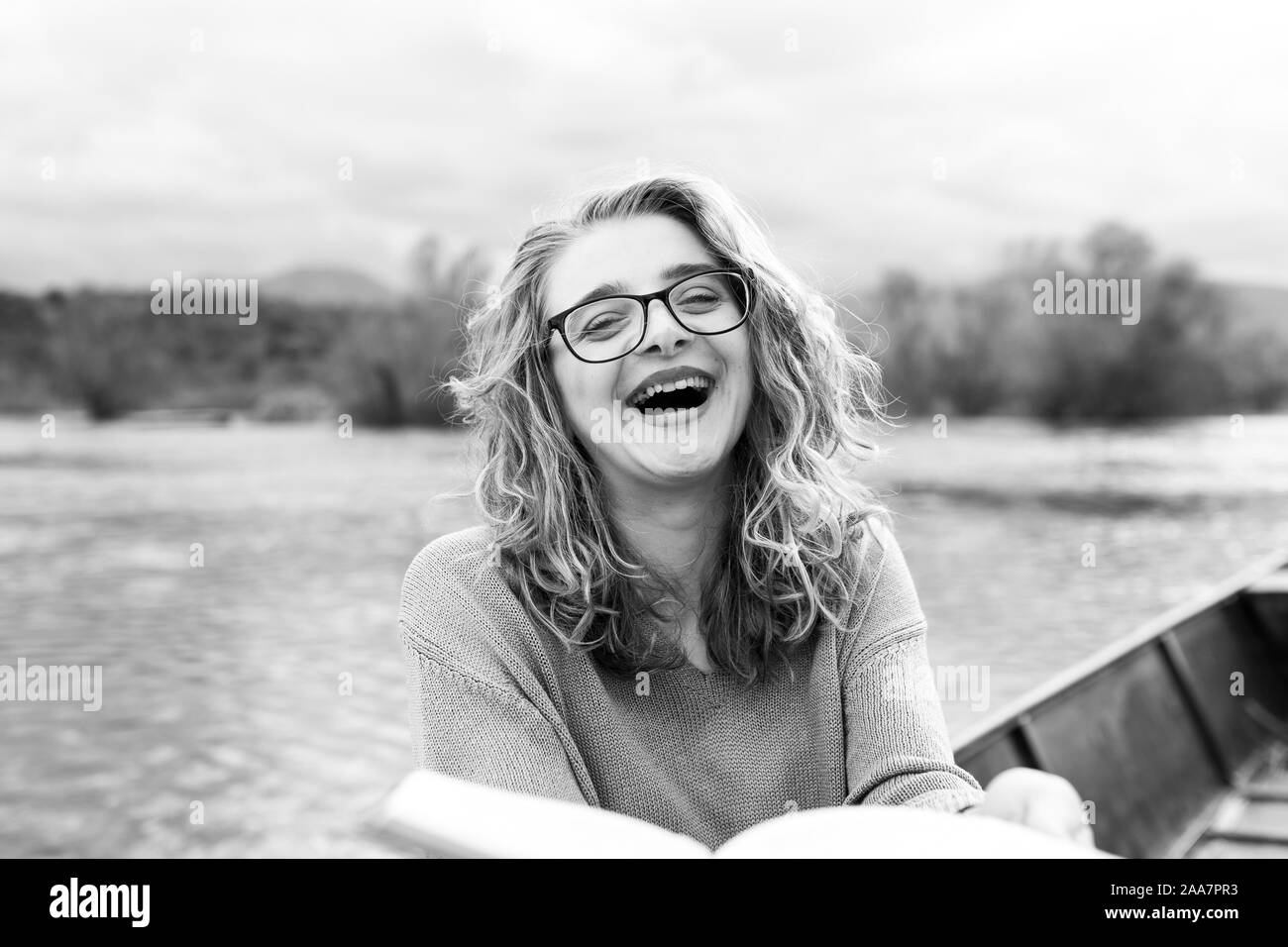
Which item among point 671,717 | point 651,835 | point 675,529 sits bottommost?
point 671,717

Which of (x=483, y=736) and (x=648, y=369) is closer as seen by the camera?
(x=483, y=736)

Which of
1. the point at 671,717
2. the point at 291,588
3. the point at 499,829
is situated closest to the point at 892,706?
the point at 671,717

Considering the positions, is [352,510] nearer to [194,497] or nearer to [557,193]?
[194,497]

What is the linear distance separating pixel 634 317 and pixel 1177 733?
2755 mm

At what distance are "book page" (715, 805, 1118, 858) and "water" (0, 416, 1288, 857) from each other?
284 millimetres

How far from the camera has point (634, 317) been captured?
1500mm

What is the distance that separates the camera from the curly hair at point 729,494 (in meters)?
1.53

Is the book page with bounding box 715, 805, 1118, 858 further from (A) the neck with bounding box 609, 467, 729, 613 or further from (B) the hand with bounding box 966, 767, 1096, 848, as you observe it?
(A) the neck with bounding box 609, 467, 729, 613

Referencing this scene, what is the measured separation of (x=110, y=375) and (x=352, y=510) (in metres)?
12.7

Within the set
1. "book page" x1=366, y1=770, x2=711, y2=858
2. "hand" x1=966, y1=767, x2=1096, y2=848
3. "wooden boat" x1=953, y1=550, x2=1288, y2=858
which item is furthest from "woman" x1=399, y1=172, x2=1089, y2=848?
"wooden boat" x1=953, y1=550, x2=1288, y2=858

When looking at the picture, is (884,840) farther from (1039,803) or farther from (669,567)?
(669,567)

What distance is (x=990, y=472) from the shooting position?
32.4 m

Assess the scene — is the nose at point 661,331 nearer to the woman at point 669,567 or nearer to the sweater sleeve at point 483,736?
the woman at point 669,567
